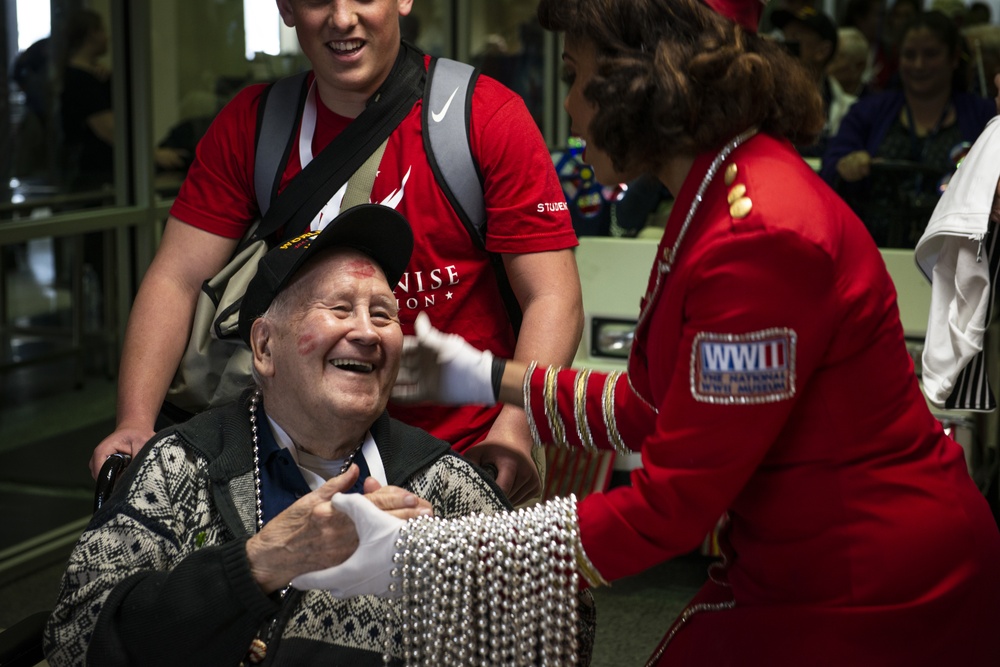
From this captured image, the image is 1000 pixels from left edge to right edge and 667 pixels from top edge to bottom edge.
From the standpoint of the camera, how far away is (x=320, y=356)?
2.09 meters

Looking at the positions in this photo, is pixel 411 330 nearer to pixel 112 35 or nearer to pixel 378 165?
pixel 378 165

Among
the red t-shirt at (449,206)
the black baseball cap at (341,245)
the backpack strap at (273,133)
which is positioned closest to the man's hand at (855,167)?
the red t-shirt at (449,206)

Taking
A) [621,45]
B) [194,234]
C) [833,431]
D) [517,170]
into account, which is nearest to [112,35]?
[194,234]

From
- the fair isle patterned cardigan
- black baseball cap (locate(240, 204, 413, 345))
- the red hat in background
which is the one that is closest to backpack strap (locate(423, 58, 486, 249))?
black baseball cap (locate(240, 204, 413, 345))

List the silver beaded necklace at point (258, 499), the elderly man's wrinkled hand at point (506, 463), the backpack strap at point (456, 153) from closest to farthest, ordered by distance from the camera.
Result: the silver beaded necklace at point (258, 499) → the elderly man's wrinkled hand at point (506, 463) → the backpack strap at point (456, 153)

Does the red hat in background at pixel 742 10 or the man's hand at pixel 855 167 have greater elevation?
the red hat in background at pixel 742 10

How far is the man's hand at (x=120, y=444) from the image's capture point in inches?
A: 89.8

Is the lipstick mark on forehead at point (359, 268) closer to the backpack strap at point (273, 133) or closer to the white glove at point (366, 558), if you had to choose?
the backpack strap at point (273, 133)

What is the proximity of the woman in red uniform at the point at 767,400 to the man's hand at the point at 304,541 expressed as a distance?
0.33ft

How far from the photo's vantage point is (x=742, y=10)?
162 centimetres

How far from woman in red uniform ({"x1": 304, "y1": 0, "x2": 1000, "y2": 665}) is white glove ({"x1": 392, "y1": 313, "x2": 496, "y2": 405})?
40 centimetres

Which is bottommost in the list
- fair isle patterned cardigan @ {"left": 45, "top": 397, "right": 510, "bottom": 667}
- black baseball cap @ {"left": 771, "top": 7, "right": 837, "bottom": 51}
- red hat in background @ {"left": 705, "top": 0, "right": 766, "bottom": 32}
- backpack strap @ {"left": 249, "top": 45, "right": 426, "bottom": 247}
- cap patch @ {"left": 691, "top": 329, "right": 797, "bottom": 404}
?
fair isle patterned cardigan @ {"left": 45, "top": 397, "right": 510, "bottom": 667}

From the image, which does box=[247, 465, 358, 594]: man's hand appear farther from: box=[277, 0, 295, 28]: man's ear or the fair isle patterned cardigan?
box=[277, 0, 295, 28]: man's ear

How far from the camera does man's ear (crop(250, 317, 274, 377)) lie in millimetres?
2158
